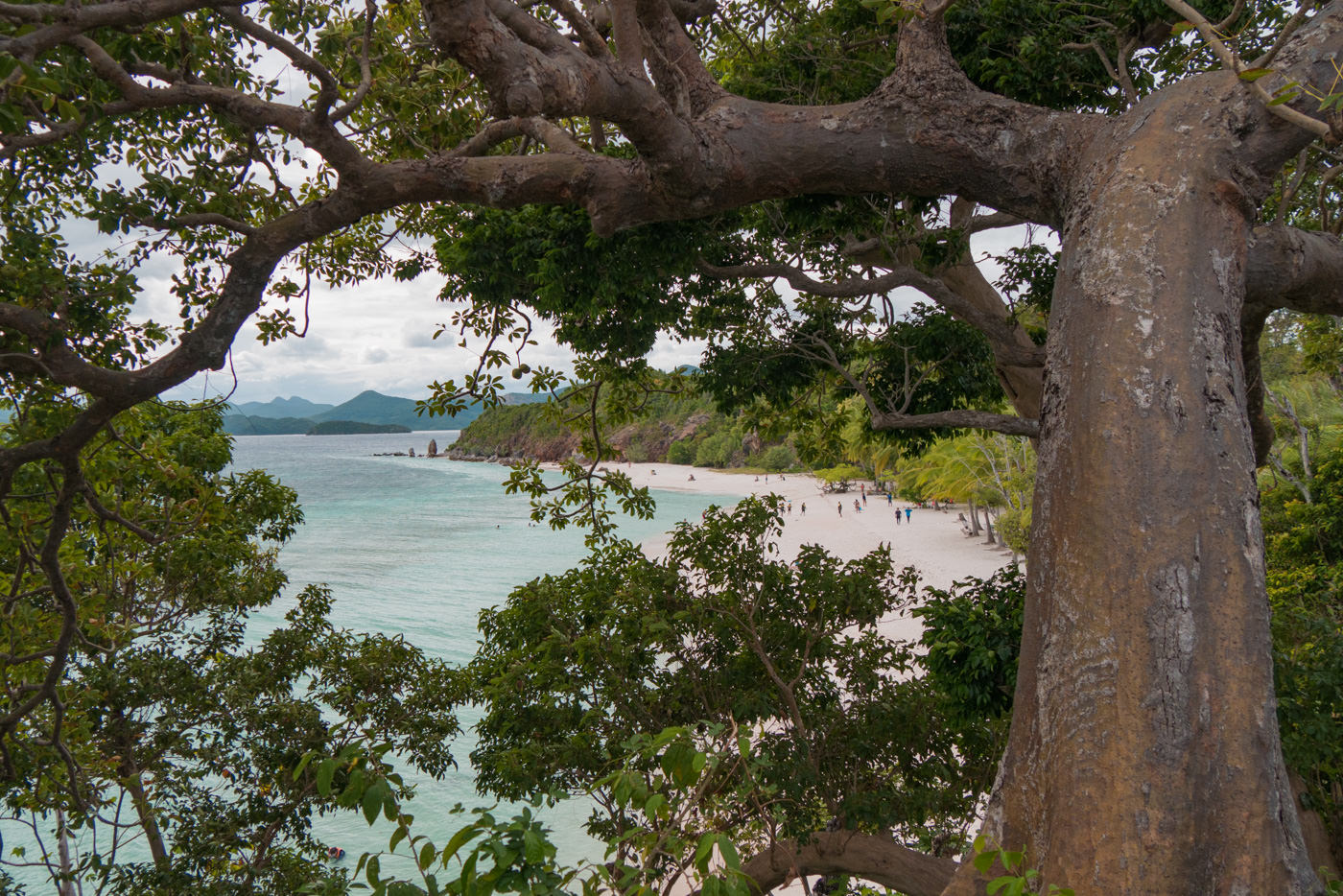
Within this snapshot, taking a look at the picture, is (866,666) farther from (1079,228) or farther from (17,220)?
(17,220)

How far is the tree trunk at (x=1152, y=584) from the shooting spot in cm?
A: 186

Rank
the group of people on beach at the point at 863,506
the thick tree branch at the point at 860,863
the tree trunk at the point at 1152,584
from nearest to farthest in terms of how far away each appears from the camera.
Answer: the tree trunk at the point at 1152,584 < the thick tree branch at the point at 860,863 < the group of people on beach at the point at 863,506

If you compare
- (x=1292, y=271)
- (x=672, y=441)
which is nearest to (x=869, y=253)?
(x=1292, y=271)

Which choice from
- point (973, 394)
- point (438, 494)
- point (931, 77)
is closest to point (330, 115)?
point (931, 77)

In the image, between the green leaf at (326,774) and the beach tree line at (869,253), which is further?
the beach tree line at (869,253)

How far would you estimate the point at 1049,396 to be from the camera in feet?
8.37

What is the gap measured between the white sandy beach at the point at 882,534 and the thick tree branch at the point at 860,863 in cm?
1089

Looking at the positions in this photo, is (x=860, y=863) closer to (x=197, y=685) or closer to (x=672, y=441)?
(x=197, y=685)

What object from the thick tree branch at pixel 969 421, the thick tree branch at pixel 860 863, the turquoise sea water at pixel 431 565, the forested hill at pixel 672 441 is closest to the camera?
the thick tree branch at pixel 969 421

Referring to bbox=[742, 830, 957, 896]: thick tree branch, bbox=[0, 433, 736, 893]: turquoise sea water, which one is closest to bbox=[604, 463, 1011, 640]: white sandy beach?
bbox=[0, 433, 736, 893]: turquoise sea water

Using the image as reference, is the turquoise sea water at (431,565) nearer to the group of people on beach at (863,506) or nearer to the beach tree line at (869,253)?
the beach tree line at (869,253)

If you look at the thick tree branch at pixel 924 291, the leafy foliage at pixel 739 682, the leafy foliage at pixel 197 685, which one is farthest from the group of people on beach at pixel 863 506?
the thick tree branch at pixel 924 291

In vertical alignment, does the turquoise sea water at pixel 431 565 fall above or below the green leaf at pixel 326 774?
below

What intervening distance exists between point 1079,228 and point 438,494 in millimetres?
62433
